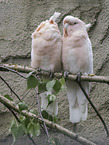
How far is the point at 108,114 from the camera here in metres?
1.51

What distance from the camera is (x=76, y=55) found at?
1.26 meters

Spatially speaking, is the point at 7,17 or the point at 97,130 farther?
the point at 7,17

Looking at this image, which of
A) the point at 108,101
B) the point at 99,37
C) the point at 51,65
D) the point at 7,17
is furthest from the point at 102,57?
the point at 7,17

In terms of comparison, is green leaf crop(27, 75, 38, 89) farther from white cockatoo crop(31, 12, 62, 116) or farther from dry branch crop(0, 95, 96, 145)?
white cockatoo crop(31, 12, 62, 116)

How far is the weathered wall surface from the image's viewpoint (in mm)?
1535

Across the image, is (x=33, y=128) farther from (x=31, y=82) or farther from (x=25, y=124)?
(x=31, y=82)

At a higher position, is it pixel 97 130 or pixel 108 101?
pixel 108 101

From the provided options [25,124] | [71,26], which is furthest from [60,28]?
[25,124]

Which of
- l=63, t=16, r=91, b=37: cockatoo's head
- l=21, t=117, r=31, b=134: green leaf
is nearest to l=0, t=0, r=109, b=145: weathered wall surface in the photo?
l=63, t=16, r=91, b=37: cockatoo's head

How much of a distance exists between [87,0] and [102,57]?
0.55 metres

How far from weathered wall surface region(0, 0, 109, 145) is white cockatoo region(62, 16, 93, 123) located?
0.25 m

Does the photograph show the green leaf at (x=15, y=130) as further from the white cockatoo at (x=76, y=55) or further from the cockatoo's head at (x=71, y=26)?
the cockatoo's head at (x=71, y=26)

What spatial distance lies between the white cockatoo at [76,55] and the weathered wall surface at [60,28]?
252 millimetres

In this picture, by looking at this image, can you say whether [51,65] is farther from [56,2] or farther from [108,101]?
[56,2]
